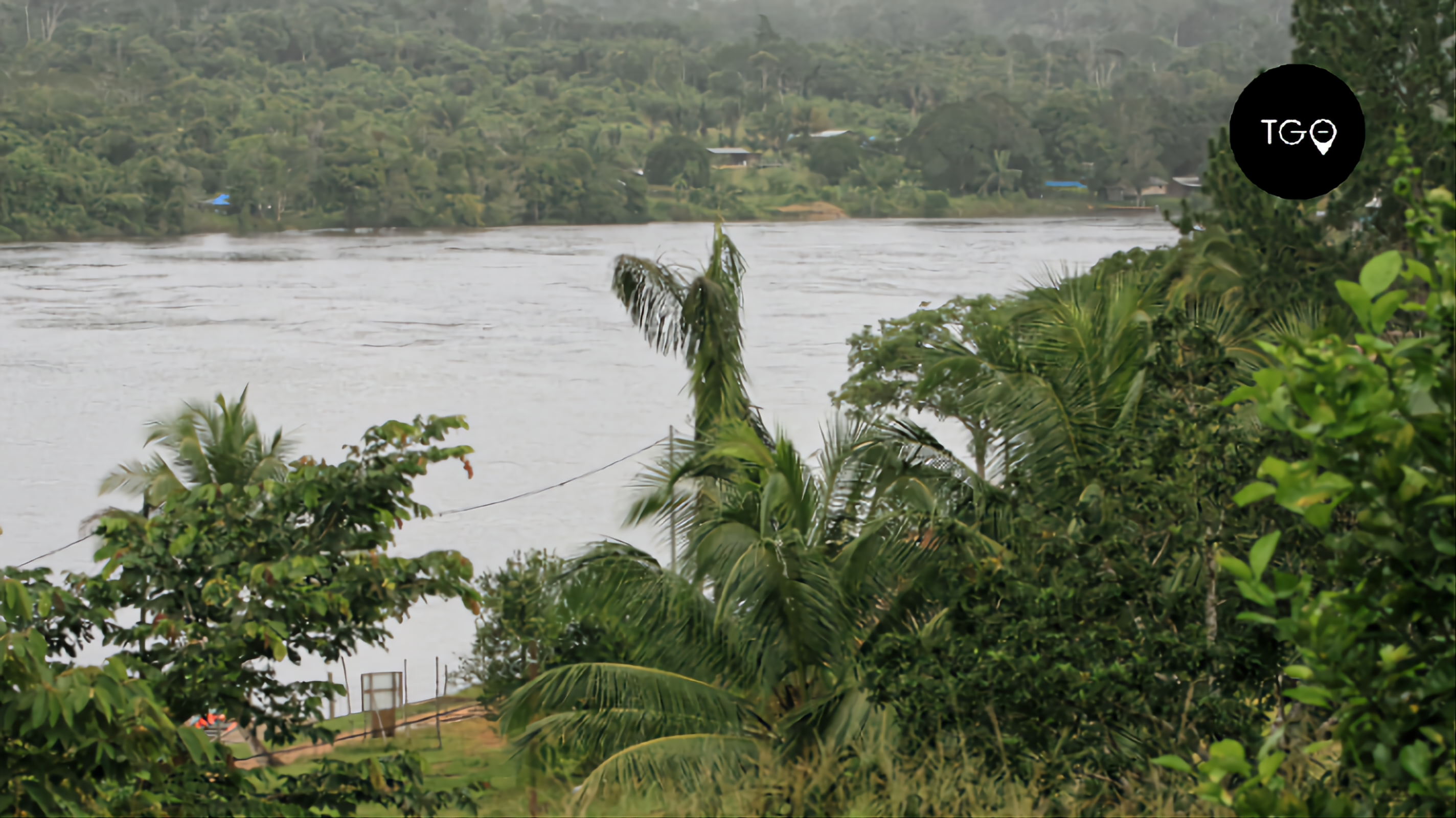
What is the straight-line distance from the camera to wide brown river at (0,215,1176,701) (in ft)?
162

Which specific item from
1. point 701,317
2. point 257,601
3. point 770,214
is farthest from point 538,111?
point 257,601

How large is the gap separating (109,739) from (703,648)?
430 centimetres

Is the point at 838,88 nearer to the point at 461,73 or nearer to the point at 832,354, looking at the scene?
the point at 461,73

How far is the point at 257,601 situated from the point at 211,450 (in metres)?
6.74

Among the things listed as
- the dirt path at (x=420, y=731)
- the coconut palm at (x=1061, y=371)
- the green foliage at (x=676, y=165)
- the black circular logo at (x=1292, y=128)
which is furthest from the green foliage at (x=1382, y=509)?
the green foliage at (x=676, y=165)

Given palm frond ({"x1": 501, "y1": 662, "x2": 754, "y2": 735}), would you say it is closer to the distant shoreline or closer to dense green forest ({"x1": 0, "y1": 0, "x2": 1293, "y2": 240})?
dense green forest ({"x1": 0, "y1": 0, "x2": 1293, "y2": 240})

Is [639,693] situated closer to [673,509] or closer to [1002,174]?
[673,509]

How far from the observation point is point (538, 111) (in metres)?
95.2

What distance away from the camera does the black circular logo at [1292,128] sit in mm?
5859

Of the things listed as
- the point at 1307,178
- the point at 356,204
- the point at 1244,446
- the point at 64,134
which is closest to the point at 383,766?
the point at 1244,446

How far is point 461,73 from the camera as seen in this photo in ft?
364

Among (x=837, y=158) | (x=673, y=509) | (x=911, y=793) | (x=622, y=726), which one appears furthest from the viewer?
(x=837, y=158)

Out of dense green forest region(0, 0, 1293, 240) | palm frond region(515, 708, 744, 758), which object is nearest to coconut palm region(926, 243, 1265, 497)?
palm frond region(515, 708, 744, 758)

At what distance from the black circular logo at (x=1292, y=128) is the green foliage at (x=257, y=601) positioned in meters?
3.80
